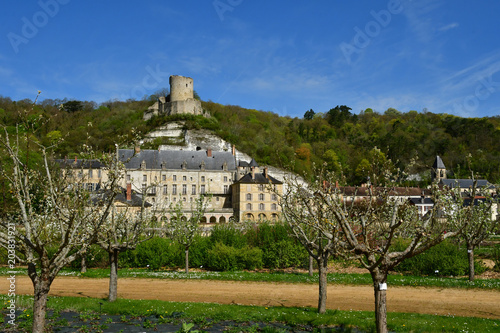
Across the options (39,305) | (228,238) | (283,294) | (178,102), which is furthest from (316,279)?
(178,102)

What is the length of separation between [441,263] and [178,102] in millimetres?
76280

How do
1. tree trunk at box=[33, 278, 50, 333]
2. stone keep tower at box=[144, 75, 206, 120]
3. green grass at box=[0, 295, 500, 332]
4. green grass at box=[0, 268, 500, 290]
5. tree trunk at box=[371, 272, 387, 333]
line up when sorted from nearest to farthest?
tree trunk at box=[371, 272, 387, 333] → tree trunk at box=[33, 278, 50, 333] → green grass at box=[0, 295, 500, 332] → green grass at box=[0, 268, 500, 290] → stone keep tower at box=[144, 75, 206, 120]

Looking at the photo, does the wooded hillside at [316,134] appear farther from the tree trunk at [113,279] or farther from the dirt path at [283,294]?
the tree trunk at [113,279]

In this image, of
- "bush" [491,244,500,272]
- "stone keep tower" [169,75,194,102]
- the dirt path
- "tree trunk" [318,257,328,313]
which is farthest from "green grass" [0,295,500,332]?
"stone keep tower" [169,75,194,102]

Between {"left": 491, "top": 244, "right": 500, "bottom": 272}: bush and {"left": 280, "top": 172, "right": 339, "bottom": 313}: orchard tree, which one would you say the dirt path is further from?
{"left": 491, "top": 244, "right": 500, "bottom": 272}: bush

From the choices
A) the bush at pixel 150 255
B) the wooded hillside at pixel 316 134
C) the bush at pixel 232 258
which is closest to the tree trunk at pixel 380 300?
the bush at pixel 232 258

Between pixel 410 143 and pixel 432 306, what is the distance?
77351 millimetres

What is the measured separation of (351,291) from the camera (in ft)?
55.5

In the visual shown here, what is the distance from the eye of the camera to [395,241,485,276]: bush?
21531 millimetres

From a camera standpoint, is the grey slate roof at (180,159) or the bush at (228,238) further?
the grey slate roof at (180,159)

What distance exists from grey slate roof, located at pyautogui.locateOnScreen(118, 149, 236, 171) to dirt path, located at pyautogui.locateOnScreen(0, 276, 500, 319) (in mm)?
41272

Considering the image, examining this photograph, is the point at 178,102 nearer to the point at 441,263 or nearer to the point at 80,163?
the point at 80,163

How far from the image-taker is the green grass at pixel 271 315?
1090cm

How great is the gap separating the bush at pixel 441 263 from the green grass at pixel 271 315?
405 inches
